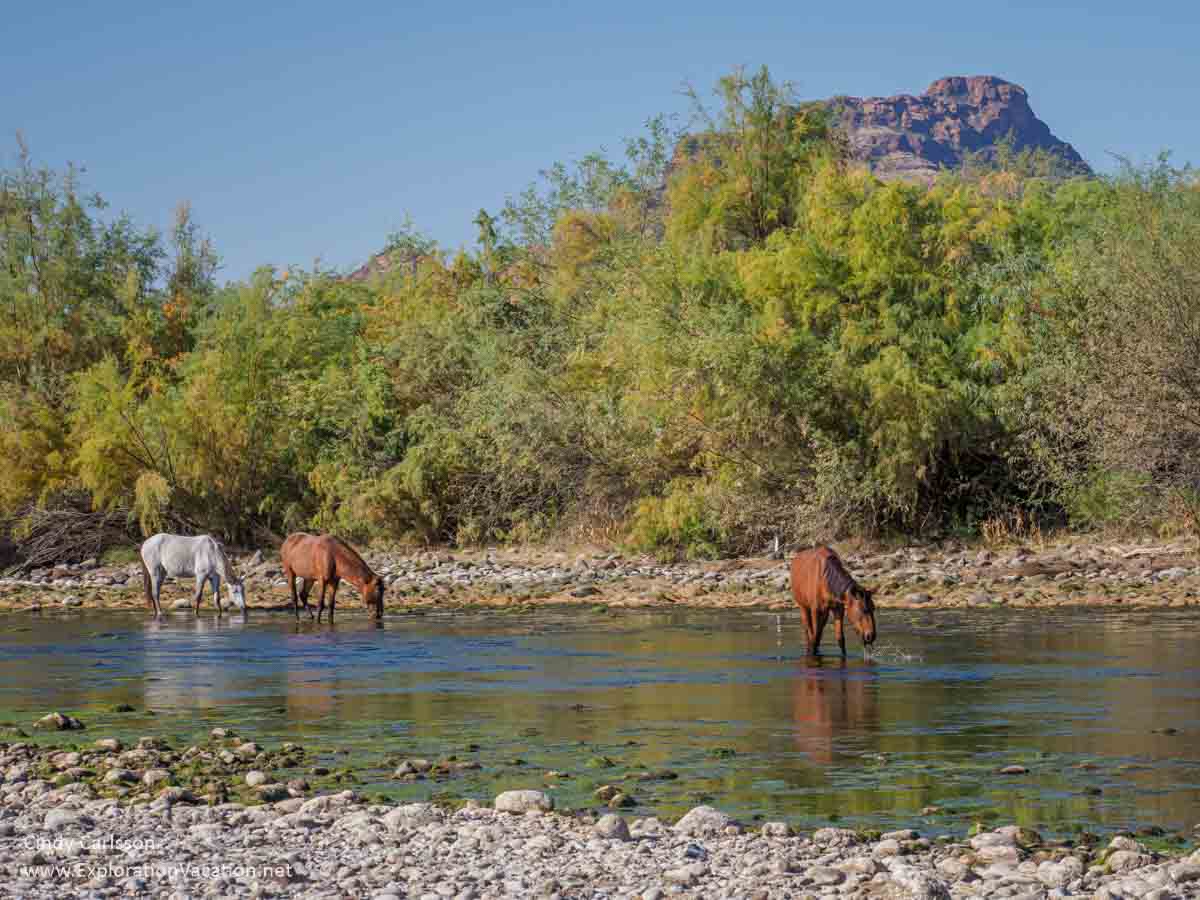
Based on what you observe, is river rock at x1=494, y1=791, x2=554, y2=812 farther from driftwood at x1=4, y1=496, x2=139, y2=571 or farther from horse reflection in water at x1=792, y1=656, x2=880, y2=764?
driftwood at x1=4, y1=496, x2=139, y2=571

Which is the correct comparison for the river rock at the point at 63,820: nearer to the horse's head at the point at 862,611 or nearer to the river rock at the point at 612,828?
the river rock at the point at 612,828

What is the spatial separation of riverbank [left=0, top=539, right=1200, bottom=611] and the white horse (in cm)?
119

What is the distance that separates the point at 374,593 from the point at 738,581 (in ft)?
23.4

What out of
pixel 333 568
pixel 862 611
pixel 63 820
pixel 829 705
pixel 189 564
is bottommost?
pixel 829 705

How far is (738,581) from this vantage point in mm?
27594

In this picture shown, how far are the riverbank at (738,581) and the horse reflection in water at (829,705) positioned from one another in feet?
25.2

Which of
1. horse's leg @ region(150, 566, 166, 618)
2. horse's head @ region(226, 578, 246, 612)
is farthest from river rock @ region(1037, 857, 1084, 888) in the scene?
horse's leg @ region(150, 566, 166, 618)

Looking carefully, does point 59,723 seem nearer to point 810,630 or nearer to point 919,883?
point 810,630

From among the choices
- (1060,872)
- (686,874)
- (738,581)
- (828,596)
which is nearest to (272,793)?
(686,874)

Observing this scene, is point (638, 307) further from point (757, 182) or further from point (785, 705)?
point (785, 705)

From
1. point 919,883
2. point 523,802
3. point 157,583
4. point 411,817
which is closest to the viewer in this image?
point 919,883

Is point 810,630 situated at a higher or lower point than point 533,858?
higher

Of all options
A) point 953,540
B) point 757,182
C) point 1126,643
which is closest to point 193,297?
point 757,182

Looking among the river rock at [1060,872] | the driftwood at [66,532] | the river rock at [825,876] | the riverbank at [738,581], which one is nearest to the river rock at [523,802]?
the river rock at [825,876]
